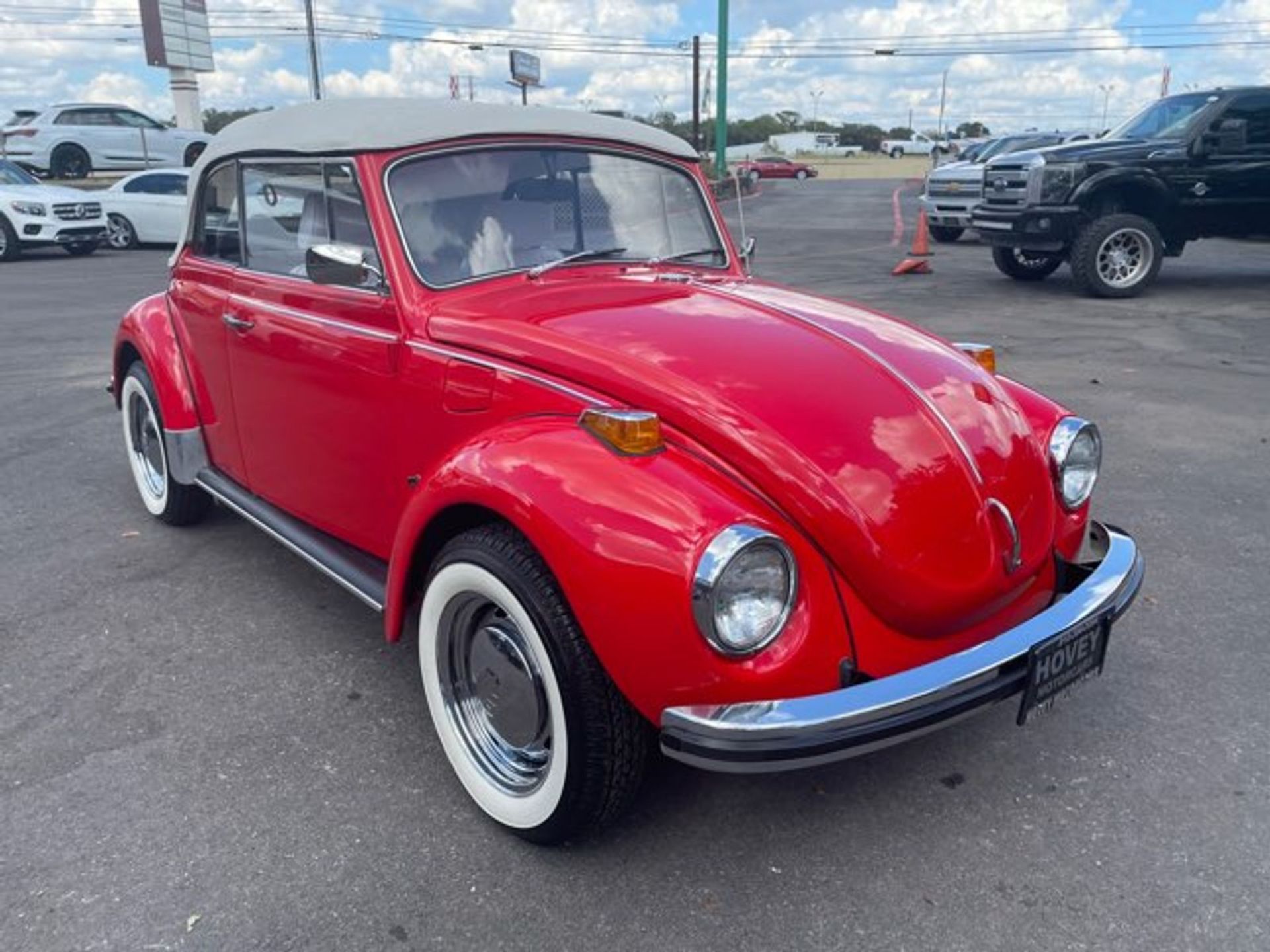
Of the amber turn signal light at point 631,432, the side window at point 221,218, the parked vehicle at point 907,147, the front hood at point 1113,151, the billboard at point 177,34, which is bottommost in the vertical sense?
the amber turn signal light at point 631,432

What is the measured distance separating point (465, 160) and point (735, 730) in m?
2.16

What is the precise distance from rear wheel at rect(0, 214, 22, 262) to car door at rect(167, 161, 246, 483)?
14579mm

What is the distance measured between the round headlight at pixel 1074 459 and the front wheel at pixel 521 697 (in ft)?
4.92

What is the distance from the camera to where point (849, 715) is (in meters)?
2.14

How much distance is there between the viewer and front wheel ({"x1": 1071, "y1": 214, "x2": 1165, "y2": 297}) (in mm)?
10938

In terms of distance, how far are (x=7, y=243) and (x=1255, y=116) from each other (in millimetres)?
18030

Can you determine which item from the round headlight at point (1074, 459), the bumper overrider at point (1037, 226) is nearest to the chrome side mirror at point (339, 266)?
the round headlight at point (1074, 459)

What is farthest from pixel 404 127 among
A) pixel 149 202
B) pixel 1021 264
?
pixel 149 202

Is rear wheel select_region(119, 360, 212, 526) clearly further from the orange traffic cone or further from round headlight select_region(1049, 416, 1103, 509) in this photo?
the orange traffic cone

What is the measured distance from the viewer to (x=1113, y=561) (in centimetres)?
282

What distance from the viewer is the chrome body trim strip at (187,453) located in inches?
173

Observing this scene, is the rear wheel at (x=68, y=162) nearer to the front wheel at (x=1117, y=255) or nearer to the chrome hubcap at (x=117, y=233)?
the chrome hubcap at (x=117, y=233)

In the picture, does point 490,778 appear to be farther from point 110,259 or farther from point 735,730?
point 110,259

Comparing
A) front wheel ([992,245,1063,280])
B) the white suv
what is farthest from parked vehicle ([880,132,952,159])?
front wheel ([992,245,1063,280])
